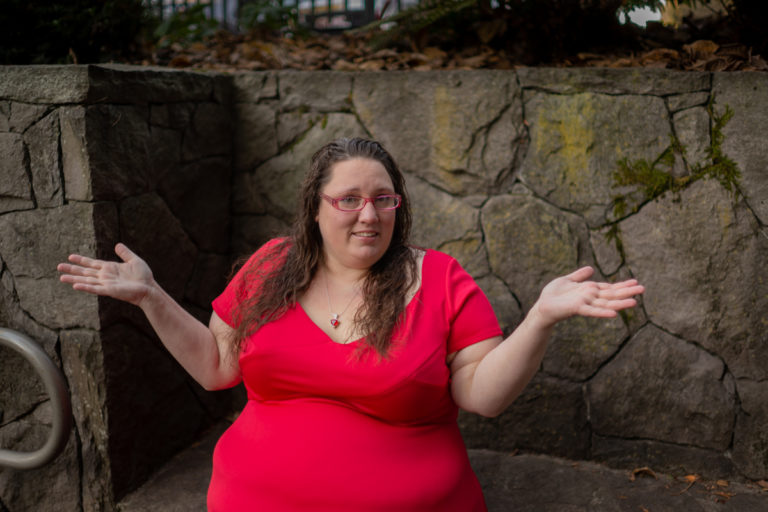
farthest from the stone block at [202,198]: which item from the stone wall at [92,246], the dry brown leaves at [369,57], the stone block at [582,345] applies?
the stone block at [582,345]

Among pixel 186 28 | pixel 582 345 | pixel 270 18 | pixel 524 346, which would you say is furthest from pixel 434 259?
pixel 186 28

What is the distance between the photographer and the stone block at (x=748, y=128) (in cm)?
257

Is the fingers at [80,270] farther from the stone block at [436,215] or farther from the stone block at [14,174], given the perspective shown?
the stone block at [436,215]

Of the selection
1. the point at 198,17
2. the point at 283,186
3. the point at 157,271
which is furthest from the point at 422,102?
the point at 198,17

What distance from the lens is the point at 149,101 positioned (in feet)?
8.87

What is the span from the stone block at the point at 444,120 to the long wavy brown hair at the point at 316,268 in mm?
837

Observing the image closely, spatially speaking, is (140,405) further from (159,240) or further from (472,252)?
(472,252)

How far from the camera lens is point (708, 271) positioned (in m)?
2.66

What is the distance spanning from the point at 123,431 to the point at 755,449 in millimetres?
Answer: 2532

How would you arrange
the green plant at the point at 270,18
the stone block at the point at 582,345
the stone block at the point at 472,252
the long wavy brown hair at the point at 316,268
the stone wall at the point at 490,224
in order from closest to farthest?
the long wavy brown hair at the point at 316,268 → the stone wall at the point at 490,224 → the stone block at the point at 582,345 → the stone block at the point at 472,252 → the green plant at the point at 270,18

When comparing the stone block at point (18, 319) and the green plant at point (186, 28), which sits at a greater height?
the green plant at point (186, 28)

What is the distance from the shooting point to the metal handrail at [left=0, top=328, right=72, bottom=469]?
235cm

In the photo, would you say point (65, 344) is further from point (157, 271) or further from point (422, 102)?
point (422, 102)

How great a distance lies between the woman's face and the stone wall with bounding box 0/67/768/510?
966 millimetres
